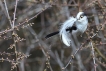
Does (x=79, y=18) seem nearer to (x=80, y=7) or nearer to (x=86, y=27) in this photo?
(x=86, y=27)

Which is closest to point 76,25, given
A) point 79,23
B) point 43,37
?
point 79,23

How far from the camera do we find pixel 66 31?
10.2 feet

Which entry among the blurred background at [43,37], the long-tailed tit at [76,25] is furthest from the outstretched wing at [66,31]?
the blurred background at [43,37]

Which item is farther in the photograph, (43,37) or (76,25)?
(43,37)

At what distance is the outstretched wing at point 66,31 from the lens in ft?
9.95

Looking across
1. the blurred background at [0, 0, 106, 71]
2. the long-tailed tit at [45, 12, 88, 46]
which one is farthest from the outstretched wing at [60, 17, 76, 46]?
the blurred background at [0, 0, 106, 71]

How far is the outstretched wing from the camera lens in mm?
3033

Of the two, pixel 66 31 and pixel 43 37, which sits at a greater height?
pixel 66 31

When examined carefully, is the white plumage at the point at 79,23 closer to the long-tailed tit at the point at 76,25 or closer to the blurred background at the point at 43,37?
the long-tailed tit at the point at 76,25

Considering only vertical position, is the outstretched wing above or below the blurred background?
above

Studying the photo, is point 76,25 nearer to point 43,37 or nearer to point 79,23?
point 79,23

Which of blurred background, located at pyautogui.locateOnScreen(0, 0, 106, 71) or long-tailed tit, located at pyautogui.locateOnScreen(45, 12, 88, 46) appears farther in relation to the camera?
blurred background, located at pyautogui.locateOnScreen(0, 0, 106, 71)

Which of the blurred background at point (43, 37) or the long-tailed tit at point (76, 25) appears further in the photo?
the blurred background at point (43, 37)

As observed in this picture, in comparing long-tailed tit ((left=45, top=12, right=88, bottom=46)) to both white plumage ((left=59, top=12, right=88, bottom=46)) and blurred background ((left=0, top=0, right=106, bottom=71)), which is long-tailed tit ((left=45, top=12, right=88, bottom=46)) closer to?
white plumage ((left=59, top=12, right=88, bottom=46))
